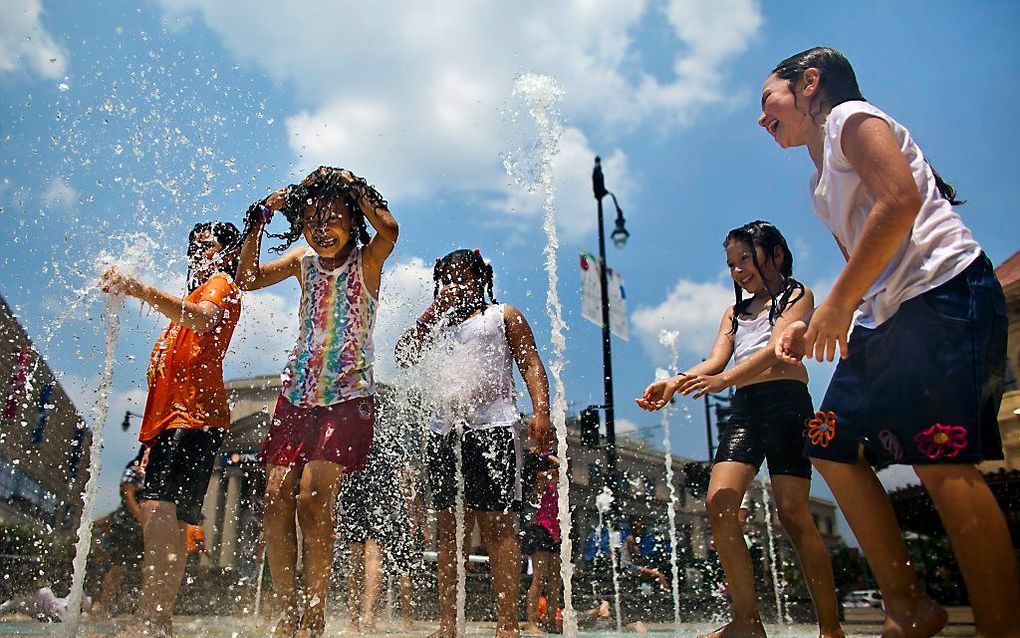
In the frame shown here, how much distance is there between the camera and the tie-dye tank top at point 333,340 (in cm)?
316

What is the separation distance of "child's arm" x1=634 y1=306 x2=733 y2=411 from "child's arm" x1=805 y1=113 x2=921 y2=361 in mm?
911

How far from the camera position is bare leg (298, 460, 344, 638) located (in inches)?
114

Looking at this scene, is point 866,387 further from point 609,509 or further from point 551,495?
point 609,509

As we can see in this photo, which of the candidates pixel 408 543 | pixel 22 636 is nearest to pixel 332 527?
pixel 22 636

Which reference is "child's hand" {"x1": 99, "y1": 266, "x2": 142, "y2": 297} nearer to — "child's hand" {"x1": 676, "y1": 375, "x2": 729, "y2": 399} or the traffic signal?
"child's hand" {"x1": 676, "y1": 375, "x2": 729, "y2": 399}

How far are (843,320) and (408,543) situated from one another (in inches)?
167

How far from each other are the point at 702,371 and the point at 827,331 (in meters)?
1.40

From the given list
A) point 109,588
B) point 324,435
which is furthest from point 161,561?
point 109,588

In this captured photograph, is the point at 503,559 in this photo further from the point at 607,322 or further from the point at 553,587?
the point at 607,322

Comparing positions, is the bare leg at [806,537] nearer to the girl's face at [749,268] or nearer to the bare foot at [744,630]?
the bare foot at [744,630]

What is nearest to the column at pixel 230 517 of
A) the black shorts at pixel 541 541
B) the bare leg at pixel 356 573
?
the black shorts at pixel 541 541

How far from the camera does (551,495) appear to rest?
7273 mm

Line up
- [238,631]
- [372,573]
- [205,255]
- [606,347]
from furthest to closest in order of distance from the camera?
[606,347]
[372,573]
[238,631]
[205,255]

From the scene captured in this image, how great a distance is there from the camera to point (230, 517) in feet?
101
